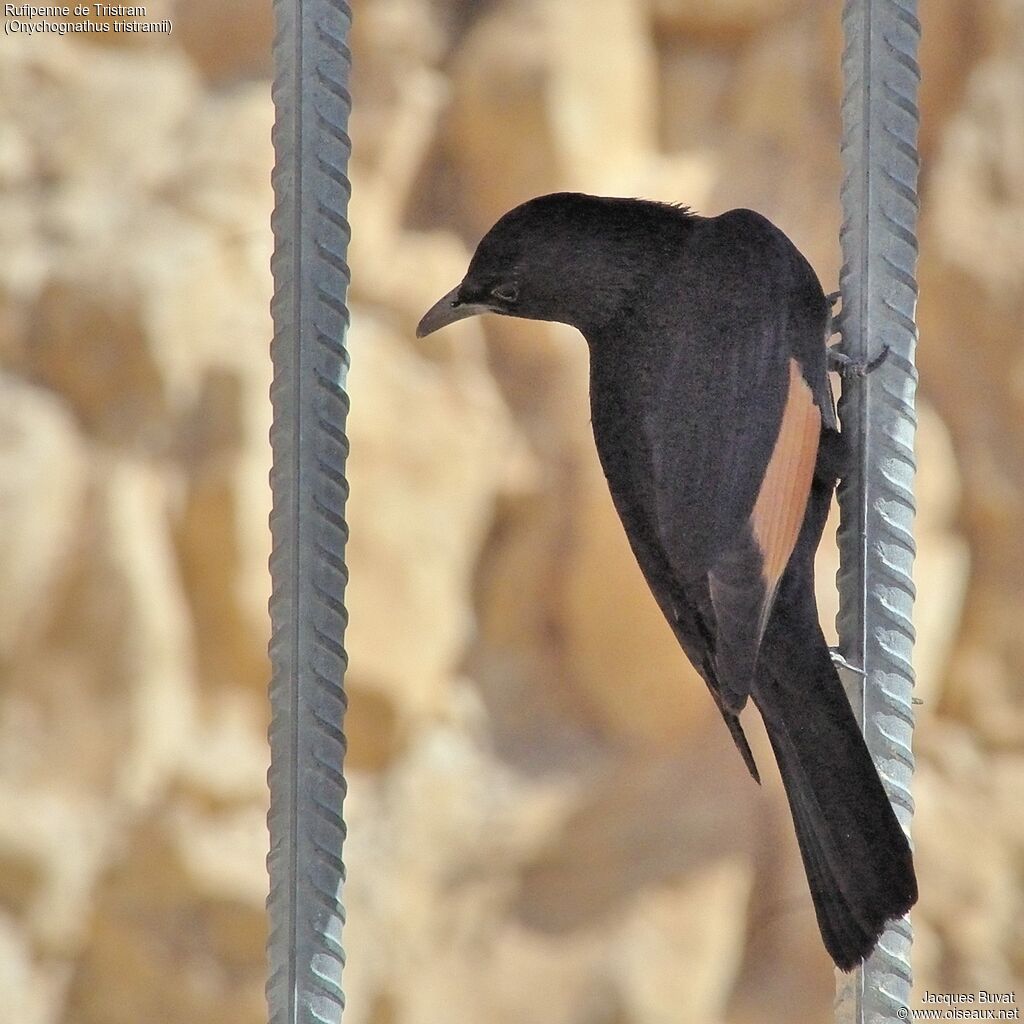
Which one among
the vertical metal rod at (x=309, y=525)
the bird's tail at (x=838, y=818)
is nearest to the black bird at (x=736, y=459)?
the bird's tail at (x=838, y=818)

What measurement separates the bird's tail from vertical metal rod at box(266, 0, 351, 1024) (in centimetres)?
27

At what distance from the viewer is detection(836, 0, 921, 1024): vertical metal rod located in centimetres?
81

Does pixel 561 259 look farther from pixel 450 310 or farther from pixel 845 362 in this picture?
pixel 845 362

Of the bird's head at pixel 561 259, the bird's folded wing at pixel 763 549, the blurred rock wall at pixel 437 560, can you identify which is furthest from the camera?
the blurred rock wall at pixel 437 560

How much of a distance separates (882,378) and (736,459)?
132 millimetres

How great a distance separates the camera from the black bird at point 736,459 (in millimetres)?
866

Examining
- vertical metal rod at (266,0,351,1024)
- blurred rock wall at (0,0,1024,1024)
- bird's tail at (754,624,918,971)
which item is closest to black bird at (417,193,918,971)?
bird's tail at (754,624,918,971)

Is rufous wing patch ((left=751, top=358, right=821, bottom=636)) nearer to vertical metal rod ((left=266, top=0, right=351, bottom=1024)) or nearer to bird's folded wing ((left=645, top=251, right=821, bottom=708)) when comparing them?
bird's folded wing ((left=645, top=251, right=821, bottom=708))

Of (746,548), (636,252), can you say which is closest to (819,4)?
(636,252)

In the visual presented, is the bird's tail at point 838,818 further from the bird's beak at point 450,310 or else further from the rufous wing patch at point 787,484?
the bird's beak at point 450,310

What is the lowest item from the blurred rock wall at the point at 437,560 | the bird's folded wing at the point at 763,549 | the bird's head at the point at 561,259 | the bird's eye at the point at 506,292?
the blurred rock wall at the point at 437,560

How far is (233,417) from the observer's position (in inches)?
89.4

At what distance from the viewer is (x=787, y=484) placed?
949 millimetres

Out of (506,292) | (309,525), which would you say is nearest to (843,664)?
(309,525)
